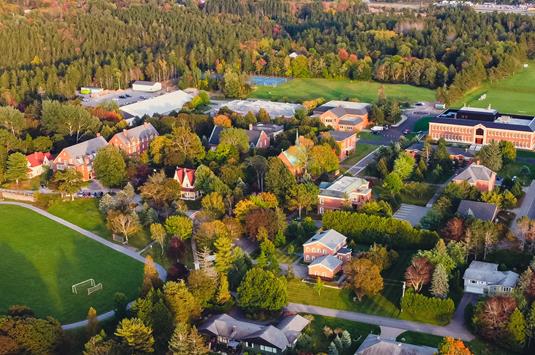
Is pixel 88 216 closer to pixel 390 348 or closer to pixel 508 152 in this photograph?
Answer: pixel 390 348

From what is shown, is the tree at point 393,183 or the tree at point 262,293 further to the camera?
the tree at point 393,183

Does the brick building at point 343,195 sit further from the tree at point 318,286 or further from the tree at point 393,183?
the tree at point 318,286

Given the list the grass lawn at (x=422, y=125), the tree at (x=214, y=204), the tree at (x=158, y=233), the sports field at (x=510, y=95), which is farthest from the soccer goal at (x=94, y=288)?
the sports field at (x=510, y=95)

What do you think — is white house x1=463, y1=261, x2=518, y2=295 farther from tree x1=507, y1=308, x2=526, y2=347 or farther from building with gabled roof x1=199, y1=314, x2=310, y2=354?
building with gabled roof x1=199, y1=314, x2=310, y2=354

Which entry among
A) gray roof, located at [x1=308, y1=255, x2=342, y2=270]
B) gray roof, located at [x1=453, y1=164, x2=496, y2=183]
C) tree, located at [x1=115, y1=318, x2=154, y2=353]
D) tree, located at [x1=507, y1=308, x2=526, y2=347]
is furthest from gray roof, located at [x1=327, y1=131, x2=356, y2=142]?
tree, located at [x1=115, y1=318, x2=154, y2=353]

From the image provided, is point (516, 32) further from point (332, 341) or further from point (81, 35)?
point (332, 341)

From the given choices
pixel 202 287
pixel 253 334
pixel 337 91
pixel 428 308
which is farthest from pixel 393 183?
pixel 337 91
